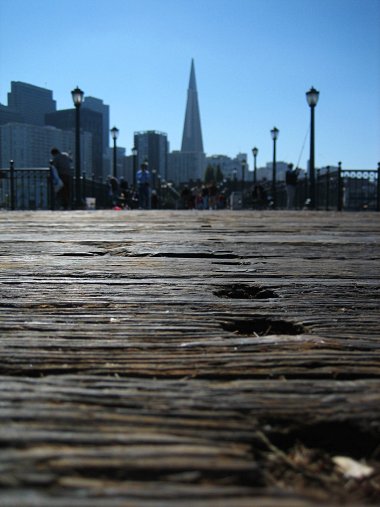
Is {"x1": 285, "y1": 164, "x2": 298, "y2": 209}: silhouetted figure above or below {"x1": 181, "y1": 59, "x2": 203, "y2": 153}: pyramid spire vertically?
below

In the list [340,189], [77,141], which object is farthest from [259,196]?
[77,141]

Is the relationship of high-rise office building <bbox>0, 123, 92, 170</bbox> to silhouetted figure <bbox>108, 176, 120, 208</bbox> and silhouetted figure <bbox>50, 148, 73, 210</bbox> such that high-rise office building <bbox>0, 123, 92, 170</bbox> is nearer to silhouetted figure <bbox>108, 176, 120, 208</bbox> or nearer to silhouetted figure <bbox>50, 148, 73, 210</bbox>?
silhouetted figure <bbox>50, 148, 73, 210</bbox>

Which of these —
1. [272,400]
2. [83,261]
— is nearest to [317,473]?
[272,400]

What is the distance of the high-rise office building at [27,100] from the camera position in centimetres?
1262

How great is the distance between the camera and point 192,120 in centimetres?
17988

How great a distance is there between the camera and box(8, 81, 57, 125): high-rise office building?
41.4 ft

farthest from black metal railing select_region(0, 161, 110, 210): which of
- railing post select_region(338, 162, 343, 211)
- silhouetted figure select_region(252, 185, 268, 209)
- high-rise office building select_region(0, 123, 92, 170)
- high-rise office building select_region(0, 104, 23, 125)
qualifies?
silhouetted figure select_region(252, 185, 268, 209)

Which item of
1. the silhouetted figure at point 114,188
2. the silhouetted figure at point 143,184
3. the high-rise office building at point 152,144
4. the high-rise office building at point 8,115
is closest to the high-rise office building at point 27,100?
the high-rise office building at point 8,115

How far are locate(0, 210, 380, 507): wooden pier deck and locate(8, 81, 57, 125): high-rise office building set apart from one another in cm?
1105

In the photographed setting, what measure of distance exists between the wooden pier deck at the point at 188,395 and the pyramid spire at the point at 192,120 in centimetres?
17848

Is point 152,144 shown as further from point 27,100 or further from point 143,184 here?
point 27,100

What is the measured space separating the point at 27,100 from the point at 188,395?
1518 cm

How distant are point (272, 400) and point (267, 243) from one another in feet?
10.5

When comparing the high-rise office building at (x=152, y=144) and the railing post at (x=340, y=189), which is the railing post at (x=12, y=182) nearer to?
the railing post at (x=340, y=189)
